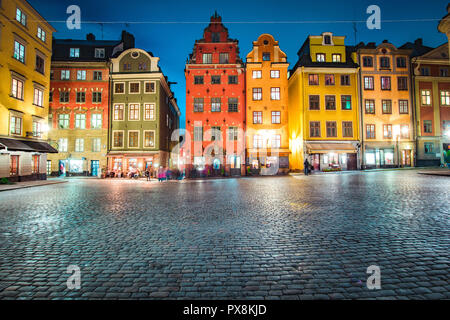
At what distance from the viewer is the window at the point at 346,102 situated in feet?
111

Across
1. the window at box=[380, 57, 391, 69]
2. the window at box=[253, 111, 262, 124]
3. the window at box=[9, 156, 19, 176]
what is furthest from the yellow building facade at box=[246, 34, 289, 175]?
the window at box=[9, 156, 19, 176]

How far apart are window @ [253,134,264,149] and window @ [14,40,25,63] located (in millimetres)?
26577

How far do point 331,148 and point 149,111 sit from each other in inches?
1000

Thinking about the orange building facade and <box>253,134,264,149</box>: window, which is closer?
the orange building facade

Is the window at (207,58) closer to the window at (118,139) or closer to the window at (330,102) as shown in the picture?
the window at (118,139)

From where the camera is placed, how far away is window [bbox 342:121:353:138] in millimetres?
33688

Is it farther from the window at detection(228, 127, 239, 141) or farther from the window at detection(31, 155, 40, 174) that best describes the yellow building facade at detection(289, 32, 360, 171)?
the window at detection(31, 155, 40, 174)

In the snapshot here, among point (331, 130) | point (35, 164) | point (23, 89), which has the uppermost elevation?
point (23, 89)

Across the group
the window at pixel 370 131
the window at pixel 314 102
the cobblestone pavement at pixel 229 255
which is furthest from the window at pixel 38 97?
the window at pixel 370 131

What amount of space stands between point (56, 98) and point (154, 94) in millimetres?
13581

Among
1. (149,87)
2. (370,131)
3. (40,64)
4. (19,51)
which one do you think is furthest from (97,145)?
(370,131)

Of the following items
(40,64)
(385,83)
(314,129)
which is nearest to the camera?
(40,64)

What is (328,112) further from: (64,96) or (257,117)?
(64,96)

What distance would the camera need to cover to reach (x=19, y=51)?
22.7m
